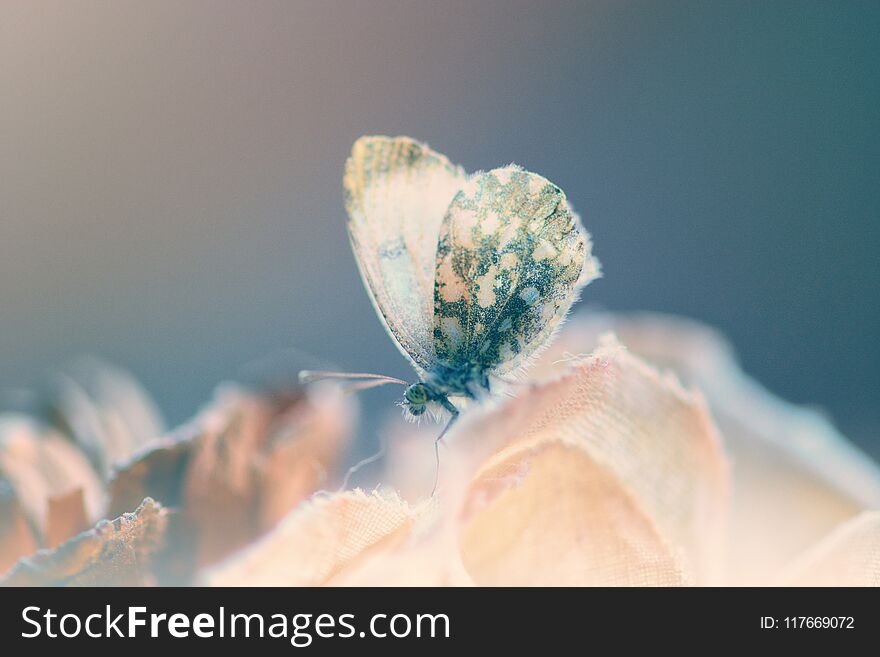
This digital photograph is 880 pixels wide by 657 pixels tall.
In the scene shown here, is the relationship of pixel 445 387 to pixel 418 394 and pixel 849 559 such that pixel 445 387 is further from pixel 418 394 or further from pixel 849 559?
pixel 849 559

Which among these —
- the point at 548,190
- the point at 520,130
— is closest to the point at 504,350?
the point at 548,190

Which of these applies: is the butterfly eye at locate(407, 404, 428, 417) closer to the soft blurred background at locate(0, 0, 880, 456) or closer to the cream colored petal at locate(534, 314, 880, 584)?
the cream colored petal at locate(534, 314, 880, 584)

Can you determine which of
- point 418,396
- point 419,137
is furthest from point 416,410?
point 419,137

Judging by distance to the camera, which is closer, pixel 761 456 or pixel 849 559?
pixel 849 559

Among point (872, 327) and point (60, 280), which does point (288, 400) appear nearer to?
point (60, 280)
